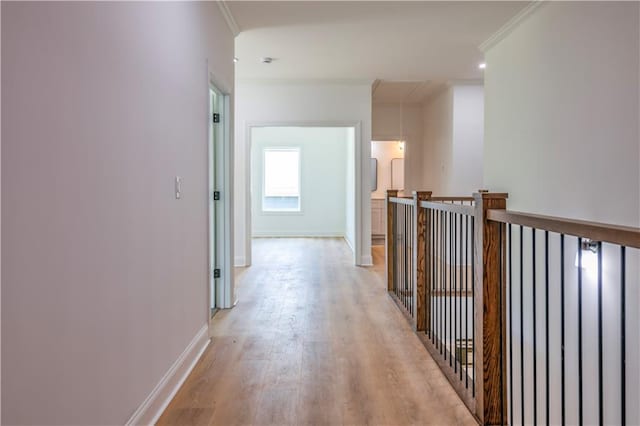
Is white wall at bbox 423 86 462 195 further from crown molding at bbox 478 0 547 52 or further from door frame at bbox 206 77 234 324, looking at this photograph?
door frame at bbox 206 77 234 324

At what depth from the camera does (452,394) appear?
2.05 meters

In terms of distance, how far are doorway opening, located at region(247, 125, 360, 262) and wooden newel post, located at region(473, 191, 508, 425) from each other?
7.26 metres

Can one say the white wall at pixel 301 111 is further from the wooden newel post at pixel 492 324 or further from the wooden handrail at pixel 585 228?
the wooden handrail at pixel 585 228

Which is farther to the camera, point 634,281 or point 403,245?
point 403,245

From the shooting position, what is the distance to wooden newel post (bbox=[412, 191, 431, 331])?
2918 millimetres

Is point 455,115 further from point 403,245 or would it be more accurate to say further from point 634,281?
point 634,281

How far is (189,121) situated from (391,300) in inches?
94.7

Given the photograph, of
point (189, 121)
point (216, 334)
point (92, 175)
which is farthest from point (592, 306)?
point (92, 175)

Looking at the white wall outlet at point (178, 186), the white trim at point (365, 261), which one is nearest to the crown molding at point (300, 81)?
the white trim at point (365, 261)

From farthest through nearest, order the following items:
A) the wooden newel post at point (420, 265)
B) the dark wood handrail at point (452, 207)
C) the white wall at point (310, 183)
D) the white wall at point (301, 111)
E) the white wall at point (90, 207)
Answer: the white wall at point (310, 183) → the white wall at point (301, 111) → the wooden newel post at point (420, 265) → the dark wood handrail at point (452, 207) → the white wall at point (90, 207)

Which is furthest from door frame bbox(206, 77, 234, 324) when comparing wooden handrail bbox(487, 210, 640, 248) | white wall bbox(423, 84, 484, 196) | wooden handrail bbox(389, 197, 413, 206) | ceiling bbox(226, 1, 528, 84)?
white wall bbox(423, 84, 484, 196)

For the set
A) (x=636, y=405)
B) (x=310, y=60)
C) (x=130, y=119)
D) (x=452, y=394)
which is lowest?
(x=636, y=405)

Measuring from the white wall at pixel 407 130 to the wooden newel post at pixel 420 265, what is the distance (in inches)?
182

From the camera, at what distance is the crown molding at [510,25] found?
3334 millimetres
